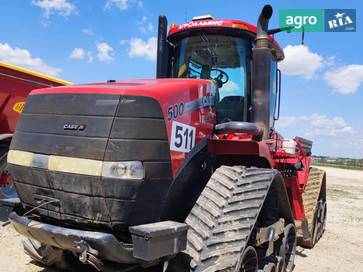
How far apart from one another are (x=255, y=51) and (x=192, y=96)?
48.8 inches

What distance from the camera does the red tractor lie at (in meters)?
3.26

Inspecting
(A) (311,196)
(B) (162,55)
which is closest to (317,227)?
(A) (311,196)

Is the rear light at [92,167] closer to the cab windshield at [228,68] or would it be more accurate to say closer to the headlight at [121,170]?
the headlight at [121,170]

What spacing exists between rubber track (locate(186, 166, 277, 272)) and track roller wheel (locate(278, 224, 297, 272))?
139 centimetres

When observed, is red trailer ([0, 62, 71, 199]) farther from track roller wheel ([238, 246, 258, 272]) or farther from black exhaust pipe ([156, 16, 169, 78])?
track roller wheel ([238, 246, 258, 272])

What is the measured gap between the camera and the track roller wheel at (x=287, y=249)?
5.28 m

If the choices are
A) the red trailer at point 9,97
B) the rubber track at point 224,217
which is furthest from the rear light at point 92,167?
the red trailer at point 9,97

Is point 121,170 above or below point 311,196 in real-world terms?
→ above

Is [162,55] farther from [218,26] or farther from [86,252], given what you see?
[86,252]

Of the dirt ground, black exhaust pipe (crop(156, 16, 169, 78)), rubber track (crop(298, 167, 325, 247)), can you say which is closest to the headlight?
the dirt ground

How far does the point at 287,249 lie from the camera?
5.73 metres

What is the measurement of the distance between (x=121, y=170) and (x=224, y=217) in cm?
99

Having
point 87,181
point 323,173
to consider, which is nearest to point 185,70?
point 87,181

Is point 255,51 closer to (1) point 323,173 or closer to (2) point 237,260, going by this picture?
(2) point 237,260
